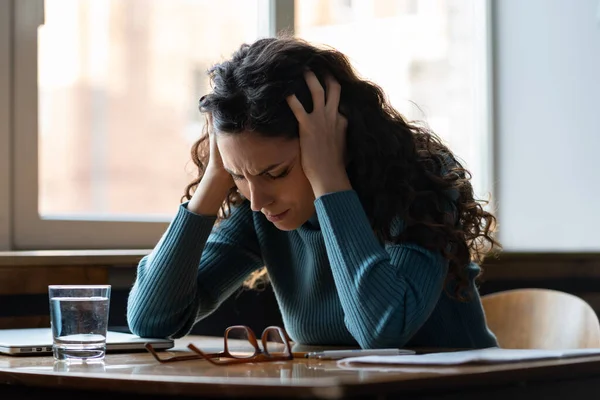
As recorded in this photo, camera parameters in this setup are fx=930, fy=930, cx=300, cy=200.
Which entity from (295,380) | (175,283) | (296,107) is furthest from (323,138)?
(295,380)

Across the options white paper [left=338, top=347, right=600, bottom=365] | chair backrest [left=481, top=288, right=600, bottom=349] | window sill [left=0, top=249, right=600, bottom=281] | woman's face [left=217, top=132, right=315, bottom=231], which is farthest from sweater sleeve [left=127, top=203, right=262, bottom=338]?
window sill [left=0, top=249, right=600, bottom=281]

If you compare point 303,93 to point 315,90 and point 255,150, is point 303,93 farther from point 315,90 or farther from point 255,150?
point 255,150

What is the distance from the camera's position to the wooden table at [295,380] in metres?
0.87

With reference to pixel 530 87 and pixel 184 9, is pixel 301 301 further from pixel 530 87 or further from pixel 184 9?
pixel 530 87

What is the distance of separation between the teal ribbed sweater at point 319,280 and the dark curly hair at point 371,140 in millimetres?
55

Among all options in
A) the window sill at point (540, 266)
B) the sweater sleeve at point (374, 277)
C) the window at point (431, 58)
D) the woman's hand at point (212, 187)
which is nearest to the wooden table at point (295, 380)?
the sweater sleeve at point (374, 277)

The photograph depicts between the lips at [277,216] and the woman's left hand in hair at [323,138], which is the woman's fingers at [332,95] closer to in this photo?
the woman's left hand in hair at [323,138]

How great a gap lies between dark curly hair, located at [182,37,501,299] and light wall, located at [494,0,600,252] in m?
1.36

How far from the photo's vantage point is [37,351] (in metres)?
1.30

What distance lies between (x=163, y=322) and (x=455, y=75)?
184cm

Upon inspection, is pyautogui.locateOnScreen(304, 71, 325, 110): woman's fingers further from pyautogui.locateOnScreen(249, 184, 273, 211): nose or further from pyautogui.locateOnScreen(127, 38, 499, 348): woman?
pyautogui.locateOnScreen(249, 184, 273, 211): nose

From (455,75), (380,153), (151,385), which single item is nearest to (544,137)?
(455,75)

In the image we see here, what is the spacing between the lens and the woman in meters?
1.39

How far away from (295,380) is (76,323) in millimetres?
432
